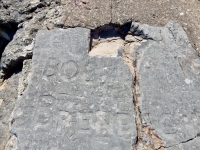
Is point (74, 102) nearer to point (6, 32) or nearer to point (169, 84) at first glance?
point (169, 84)

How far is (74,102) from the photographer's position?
1.44 meters

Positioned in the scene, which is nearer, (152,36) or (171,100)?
(171,100)

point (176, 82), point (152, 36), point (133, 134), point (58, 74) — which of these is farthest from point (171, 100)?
point (58, 74)

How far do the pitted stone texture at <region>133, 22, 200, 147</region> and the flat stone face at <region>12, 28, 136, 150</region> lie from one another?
0.26 ft

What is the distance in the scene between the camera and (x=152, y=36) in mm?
1626

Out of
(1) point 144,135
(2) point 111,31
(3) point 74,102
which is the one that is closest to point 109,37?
(2) point 111,31

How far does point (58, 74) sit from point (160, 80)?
1.42ft

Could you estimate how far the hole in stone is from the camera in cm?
162

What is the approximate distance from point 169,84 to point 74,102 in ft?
1.34

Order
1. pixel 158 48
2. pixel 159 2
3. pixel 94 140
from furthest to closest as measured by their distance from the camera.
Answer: pixel 159 2 → pixel 158 48 → pixel 94 140

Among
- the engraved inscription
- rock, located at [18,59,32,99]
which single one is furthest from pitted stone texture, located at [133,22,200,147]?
rock, located at [18,59,32,99]

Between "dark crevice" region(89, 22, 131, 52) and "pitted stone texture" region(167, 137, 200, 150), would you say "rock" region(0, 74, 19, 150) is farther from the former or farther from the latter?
"pitted stone texture" region(167, 137, 200, 150)

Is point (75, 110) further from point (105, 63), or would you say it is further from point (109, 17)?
point (109, 17)

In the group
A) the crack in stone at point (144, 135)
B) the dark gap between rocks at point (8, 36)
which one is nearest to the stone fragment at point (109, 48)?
the crack in stone at point (144, 135)
